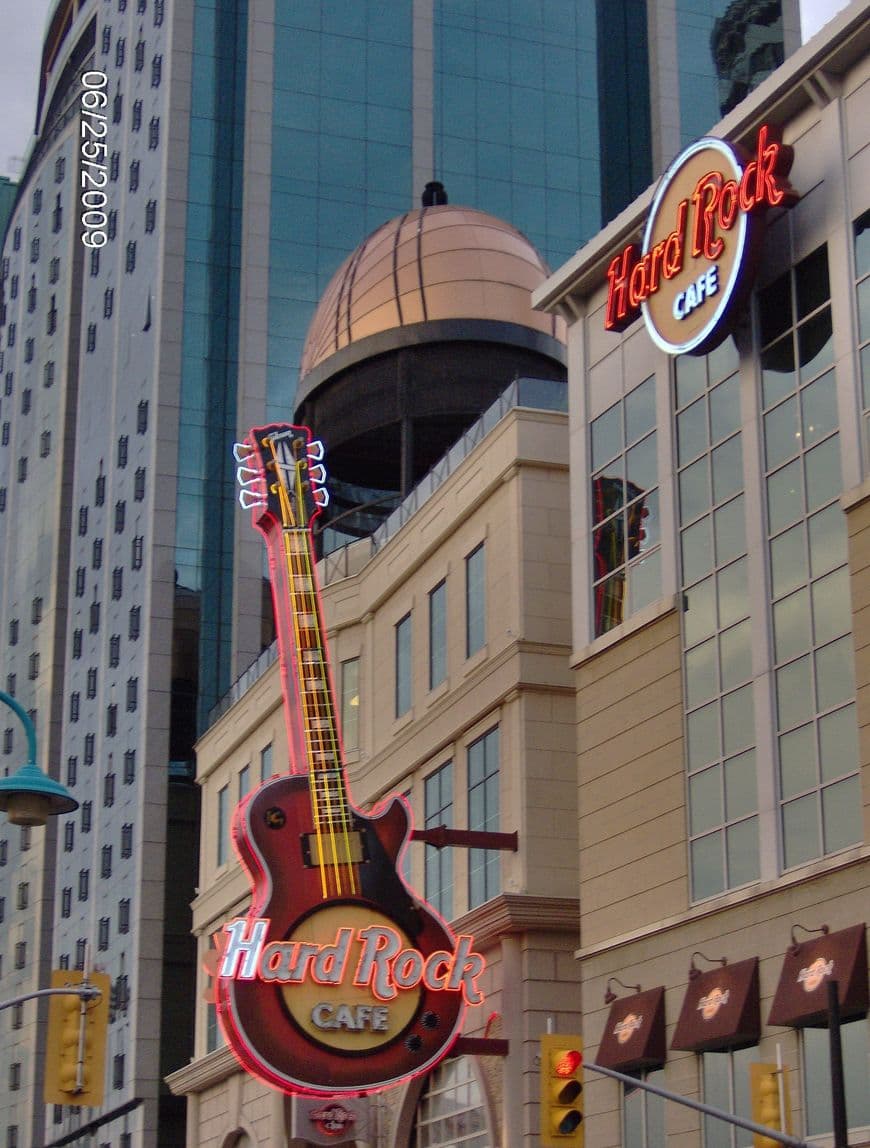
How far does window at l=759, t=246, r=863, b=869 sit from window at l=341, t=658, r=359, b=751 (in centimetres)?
1967

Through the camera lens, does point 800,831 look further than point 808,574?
No

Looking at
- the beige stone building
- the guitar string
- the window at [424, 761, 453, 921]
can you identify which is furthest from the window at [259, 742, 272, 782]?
the beige stone building

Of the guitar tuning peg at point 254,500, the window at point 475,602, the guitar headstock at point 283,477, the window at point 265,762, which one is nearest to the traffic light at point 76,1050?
the window at point 475,602

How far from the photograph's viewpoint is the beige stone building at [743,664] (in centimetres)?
3189

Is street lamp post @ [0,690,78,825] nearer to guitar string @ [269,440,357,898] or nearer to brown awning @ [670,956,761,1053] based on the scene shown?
brown awning @ [670,956,761,1053]

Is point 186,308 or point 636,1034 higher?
point 186,308

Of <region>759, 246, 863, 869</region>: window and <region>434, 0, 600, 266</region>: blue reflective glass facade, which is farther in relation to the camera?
<region>434, 0, 600, 266</region>: blue reflective glass facade

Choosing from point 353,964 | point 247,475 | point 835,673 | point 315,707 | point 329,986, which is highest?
point 247,475

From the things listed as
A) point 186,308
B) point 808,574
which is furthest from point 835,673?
point 186,308

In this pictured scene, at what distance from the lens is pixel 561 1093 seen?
26.4m

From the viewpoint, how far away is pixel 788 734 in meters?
33.2

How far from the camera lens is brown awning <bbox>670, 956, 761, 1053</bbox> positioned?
32625 mm

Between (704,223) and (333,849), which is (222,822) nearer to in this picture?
(333,849)

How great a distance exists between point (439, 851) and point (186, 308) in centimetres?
5270
